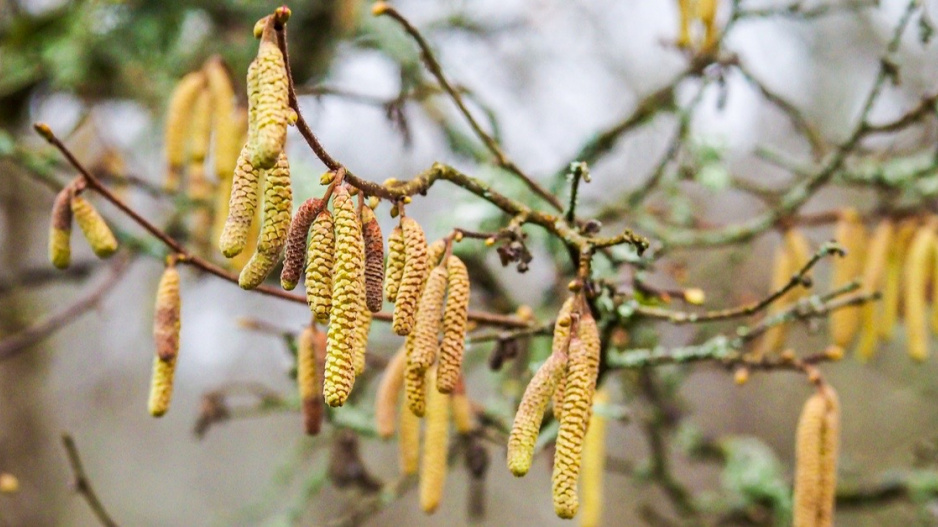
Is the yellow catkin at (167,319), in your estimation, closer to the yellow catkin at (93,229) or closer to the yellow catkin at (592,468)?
the yellow catkin at (93,229)

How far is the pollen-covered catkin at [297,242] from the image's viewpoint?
777 mm

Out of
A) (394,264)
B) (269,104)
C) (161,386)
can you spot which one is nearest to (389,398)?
(161,386)

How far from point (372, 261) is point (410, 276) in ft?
0.18

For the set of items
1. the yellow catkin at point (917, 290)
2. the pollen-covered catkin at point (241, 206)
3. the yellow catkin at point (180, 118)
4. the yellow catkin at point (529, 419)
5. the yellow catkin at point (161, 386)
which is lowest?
the yellow catkin at point (161, 386)

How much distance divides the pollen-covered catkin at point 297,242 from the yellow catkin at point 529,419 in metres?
0.29

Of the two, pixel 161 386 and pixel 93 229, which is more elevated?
pixel 93 229

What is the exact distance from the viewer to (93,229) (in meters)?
1.17

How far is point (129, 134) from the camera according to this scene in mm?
4297

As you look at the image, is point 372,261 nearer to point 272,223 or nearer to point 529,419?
point 272,223

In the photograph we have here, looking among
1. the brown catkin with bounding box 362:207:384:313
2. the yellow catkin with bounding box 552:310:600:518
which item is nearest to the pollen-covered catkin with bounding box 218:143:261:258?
the brown catkin with bounding box 362:207:384:313

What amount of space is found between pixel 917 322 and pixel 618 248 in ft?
2.84

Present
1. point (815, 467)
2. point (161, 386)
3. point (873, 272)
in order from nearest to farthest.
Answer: point (161, 386) → point (815, 467) → point (873, 272)

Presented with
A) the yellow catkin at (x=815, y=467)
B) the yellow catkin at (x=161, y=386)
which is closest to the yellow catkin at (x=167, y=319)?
the yellow catkin at (x=161, y=386)

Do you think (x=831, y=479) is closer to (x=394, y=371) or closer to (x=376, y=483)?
(x=394, y=371)
